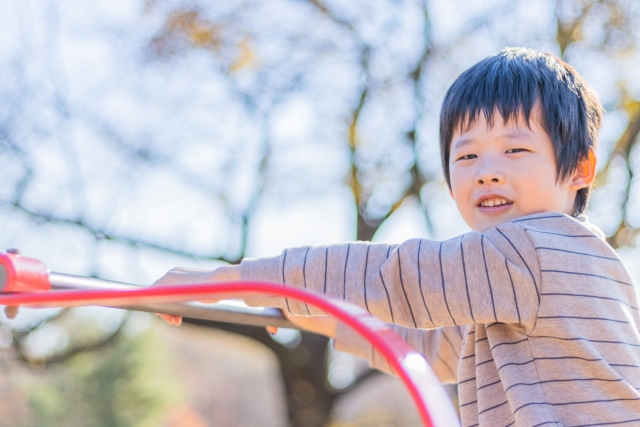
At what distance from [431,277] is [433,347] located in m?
0.44

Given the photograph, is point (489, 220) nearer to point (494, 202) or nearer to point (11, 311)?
point (494, 202)

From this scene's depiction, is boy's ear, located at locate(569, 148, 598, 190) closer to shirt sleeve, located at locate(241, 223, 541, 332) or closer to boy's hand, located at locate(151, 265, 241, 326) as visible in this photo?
shirt sleeve, located at locate(241, 223, 541, 332)

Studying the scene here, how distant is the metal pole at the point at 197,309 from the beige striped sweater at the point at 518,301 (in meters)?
0.11

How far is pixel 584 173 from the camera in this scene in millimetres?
855

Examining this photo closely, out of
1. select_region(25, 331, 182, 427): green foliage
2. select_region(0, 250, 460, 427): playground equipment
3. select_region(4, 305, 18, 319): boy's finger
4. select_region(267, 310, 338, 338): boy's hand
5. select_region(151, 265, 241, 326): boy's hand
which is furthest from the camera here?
select_region(25, 331, 182, 427): green foliage

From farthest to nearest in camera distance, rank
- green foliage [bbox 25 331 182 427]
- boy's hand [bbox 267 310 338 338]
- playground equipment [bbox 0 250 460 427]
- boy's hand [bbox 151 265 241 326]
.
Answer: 1. green foliage [bbox 25 331 182 427]
2. boy's hand [bbox 267 310 338 338]
3. boy's hand [bbox 151 265 241 326]
4. playground equipment [bbox 0 250 460 427]

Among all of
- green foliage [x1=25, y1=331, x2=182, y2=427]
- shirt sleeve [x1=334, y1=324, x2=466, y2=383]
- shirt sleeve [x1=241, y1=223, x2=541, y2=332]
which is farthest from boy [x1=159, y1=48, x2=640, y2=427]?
green foliage [x1=25, y1=331, x2=182, y2=427]

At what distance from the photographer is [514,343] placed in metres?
0.73

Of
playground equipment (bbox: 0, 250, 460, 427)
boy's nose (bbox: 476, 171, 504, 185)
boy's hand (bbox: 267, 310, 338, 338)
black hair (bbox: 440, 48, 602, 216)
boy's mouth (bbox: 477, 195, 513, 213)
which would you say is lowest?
playground equipment (bbox: 0, 250, 460, 427)

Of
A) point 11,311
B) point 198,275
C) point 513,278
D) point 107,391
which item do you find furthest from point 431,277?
point 107,391

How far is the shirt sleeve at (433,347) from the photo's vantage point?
106 cm

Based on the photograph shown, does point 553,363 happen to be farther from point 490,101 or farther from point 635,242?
point 635,242

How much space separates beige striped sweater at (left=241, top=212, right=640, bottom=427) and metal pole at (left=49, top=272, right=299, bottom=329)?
0.36 ft

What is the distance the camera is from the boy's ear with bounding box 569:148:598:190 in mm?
845
